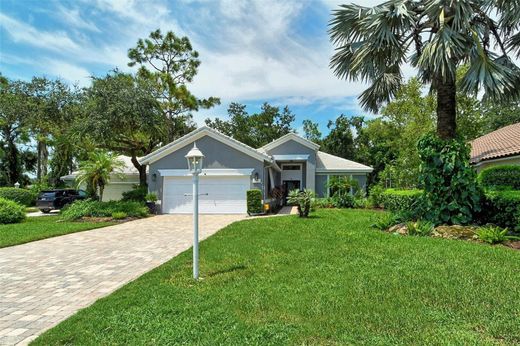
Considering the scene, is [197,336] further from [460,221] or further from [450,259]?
[460,221]

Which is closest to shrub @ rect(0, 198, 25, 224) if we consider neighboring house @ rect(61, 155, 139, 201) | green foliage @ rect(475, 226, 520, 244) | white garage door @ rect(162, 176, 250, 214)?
white garage door @ rect(162, 176, 250, 214)

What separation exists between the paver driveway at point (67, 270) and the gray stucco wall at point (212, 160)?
7197 millimetres

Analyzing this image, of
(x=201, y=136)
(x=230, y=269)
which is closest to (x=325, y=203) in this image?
(x=201, y=136)

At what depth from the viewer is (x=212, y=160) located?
19.2 metres

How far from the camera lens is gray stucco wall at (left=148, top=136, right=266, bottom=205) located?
1894 centimetres

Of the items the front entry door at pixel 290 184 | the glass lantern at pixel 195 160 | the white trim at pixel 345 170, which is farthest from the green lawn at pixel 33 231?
the white trim at pixel 345 170

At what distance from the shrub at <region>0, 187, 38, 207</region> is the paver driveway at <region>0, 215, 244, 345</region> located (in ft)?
54.2

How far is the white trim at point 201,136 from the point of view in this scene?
18828mm

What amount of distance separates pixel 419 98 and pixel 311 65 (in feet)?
35.8

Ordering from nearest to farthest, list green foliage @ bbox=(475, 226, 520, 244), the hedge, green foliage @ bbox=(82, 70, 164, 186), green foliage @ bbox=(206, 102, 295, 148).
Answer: green foliage @ bbox=(475, 226, 520, 244), the hedge, green foliage @ bbox=(82, 70, 164, 186), green foliage @ bbox=(206, 102, 295, 148)

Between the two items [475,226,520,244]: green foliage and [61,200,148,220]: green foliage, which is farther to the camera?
[61,200,148,220]: green foliage

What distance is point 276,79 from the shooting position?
67.2 feet

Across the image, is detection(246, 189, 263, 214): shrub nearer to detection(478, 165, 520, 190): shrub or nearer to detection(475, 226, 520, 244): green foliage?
detection(478, 165, 520, 190): shrub

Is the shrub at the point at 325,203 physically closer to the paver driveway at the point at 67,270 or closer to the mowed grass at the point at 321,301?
the paver driveway at the point at 67,270
